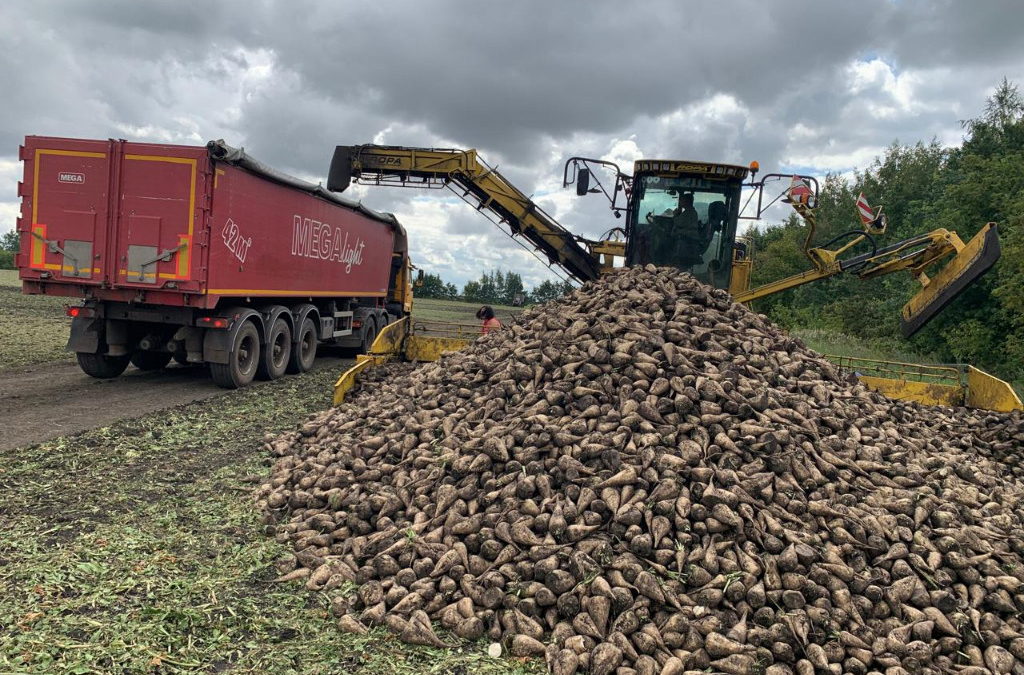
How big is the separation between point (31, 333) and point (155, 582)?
50.0 feet

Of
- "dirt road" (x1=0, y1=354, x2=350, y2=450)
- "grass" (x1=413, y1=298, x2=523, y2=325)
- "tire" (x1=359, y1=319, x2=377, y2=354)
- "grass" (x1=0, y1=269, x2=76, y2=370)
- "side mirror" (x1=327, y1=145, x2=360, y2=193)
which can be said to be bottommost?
"dirt road" (x1=0, y1=354, x2=350, y2=450)

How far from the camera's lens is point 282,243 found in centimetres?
1205

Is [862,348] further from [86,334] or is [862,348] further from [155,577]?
[155,577]

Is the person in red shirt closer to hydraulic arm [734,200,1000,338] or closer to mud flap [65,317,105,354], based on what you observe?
hydraulic arm [734,200,1000,338]

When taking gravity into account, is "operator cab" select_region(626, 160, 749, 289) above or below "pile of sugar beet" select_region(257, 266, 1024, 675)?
above

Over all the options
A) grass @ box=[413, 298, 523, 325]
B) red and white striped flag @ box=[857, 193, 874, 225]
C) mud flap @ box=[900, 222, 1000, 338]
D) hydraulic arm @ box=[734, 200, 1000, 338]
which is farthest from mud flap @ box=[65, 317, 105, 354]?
mud flap @ box=[900, 222, 1000, 338]

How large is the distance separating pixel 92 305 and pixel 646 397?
8.94 metres

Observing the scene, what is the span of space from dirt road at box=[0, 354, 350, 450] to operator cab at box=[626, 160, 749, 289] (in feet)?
23.5

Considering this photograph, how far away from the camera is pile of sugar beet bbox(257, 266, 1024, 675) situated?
3.84 meters

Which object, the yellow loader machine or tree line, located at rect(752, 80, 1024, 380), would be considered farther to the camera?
tree line, located at rect(752, 80, 1024, 380)

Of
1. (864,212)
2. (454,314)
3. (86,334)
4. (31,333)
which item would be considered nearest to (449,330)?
(86,334)

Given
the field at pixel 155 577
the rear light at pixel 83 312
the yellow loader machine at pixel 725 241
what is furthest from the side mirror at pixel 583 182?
the rear light at pixel 83 312

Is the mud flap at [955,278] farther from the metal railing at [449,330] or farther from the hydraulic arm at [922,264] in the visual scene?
the metal railing at [449,330]

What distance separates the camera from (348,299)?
53.0 feet
